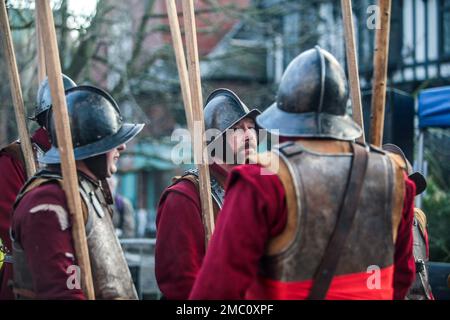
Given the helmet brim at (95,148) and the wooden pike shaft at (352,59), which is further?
the wooden pike shaft at (352,59)

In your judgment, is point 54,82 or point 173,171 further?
point 173,171

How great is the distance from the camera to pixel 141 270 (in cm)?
941

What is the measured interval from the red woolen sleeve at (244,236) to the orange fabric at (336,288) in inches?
4.3

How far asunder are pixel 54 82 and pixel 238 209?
111 centimetres

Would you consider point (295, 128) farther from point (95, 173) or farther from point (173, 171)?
point (173, 171)

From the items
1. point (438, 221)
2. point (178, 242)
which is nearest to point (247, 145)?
point (178, 242)

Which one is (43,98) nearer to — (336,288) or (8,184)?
(8,184)

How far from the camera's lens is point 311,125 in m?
3.41

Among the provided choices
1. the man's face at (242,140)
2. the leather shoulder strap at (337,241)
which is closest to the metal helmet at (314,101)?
the leather shoulder strap at (337,241)

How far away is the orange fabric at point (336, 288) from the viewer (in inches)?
129

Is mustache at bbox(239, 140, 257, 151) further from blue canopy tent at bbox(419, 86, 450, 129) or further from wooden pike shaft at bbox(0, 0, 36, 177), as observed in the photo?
blue canopy tent at bbox(419, 86, 450, 129)

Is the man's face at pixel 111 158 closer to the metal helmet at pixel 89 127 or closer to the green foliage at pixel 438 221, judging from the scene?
the metal helmet at pixel 89 127

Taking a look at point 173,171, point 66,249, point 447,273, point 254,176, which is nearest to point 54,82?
point 66,249

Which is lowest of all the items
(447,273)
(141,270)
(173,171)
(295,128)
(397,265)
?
(173,171)
